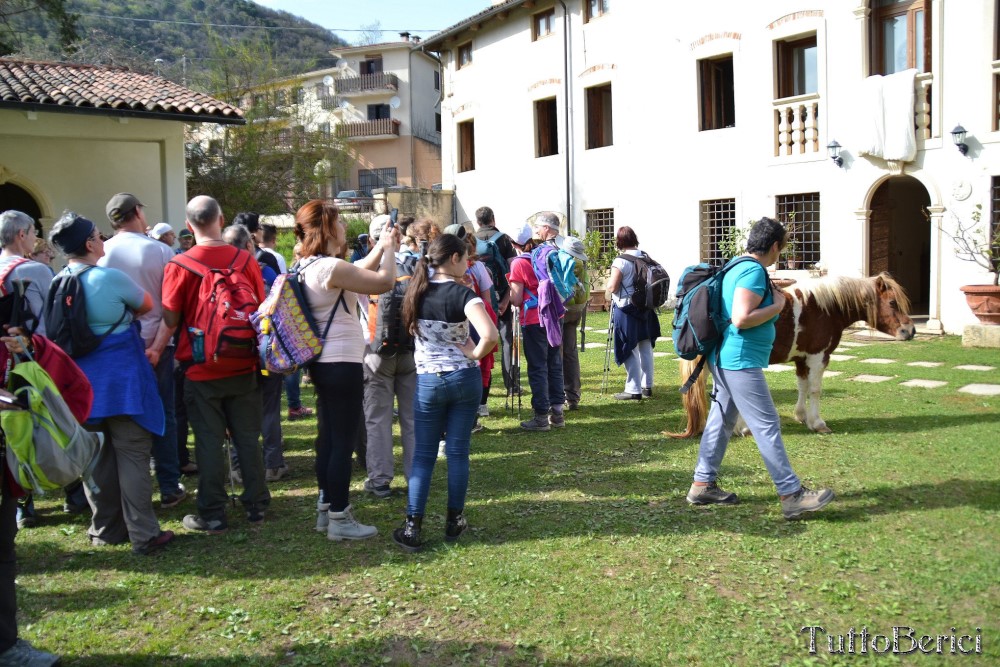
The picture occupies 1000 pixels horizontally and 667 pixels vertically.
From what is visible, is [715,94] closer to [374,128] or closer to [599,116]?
[599,116]

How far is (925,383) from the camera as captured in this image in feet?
30.6

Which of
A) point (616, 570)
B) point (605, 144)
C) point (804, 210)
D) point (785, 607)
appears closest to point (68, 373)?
point (616, 570)

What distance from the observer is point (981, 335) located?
12172mm

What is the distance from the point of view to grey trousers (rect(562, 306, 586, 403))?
807cm

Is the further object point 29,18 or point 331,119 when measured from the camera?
point 331,119

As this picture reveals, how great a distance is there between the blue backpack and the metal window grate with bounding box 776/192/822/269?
11888 millimetres

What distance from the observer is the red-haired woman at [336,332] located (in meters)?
4.52

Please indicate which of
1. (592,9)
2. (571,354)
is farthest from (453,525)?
(592,9)

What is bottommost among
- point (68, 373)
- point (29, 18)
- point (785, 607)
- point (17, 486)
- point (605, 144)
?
point (785, 607)

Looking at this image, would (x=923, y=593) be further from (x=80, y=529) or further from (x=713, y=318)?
(x=80, y=529)

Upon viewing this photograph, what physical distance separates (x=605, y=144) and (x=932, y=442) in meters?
16.2

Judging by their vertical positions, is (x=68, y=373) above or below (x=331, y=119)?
below

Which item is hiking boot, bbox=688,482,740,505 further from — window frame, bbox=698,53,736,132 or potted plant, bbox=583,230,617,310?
window frame, bbox=698,53,736,132

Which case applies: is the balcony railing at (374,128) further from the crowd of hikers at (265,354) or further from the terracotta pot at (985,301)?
the crowd of hikers at (265,354)
